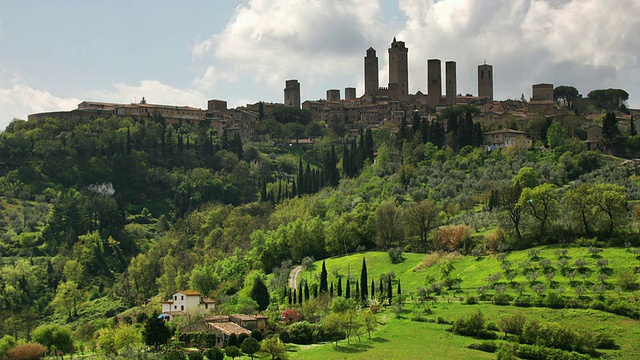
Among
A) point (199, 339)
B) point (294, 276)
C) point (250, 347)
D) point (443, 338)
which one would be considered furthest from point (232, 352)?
point (294, 276)

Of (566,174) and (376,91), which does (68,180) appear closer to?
(376,91)

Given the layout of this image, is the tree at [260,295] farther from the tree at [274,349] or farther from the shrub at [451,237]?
the tree at [274,349]

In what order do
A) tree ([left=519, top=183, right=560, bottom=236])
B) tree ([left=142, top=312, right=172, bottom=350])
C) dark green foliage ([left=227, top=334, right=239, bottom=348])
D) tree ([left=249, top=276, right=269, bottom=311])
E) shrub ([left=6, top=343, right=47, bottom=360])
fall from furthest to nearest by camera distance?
tree ([left=519, top=183, right=560, bottom=236]), tree ([left=249, top=276, right=269, bottom=311]), dark green foliage ([left=227, top=334, right=239, bottom=348]), tree ([left=142, top=312, right=172, bottom=350]), shrub ([left=6, top=343, right=47, bottom=360])

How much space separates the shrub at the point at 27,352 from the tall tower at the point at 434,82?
98669mm

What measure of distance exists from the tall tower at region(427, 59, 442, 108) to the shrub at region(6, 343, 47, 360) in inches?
3885

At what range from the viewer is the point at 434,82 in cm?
14312

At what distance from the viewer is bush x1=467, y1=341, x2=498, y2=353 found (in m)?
49.1

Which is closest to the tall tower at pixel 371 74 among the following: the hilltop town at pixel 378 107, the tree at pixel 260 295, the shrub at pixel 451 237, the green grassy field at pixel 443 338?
the hilltop town at pixel 378 107

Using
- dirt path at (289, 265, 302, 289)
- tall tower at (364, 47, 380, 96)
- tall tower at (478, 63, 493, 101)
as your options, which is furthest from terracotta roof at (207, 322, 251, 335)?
tall tower at (364, 47, 380, 96)

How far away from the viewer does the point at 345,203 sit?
92.9 meters

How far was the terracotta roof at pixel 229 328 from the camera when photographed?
52.5 meters

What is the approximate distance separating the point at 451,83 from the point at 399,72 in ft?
46.5

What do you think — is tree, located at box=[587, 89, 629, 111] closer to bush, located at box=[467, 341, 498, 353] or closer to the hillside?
the hillside

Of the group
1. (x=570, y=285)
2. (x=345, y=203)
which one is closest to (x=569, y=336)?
(x=570, y=285)
